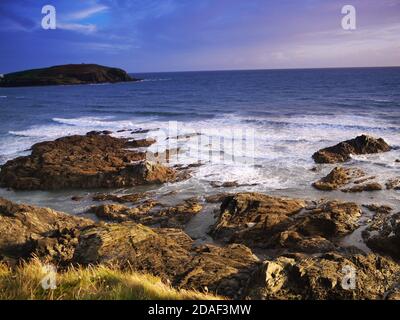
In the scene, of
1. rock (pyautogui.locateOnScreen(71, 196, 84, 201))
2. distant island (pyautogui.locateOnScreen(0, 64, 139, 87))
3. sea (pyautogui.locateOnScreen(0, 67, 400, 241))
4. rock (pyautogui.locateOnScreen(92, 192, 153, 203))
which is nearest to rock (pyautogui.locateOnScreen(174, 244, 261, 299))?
sea (pyautogui.locateOnScreen(0, 67, 400, 241))

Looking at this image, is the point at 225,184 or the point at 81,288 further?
the point at 225,184

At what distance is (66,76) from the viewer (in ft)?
440

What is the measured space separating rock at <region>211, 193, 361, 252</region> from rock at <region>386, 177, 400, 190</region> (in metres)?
3.53

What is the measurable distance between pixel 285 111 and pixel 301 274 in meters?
39.8

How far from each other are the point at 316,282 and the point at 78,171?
629 inches

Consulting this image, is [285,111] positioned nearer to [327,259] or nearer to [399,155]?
[399,155]

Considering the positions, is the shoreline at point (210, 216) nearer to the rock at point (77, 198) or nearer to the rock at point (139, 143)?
the rock at point (77, 198)

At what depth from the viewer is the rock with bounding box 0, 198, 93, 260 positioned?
9781 millimetres

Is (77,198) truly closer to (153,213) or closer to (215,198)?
(153,213)

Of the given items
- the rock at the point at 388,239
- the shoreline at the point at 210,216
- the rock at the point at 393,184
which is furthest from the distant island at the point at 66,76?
the rock at the point at 388,239

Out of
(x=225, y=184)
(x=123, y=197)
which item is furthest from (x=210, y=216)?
(x=123, y=197)

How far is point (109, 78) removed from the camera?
463ft

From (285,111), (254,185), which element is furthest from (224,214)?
(285,111)
